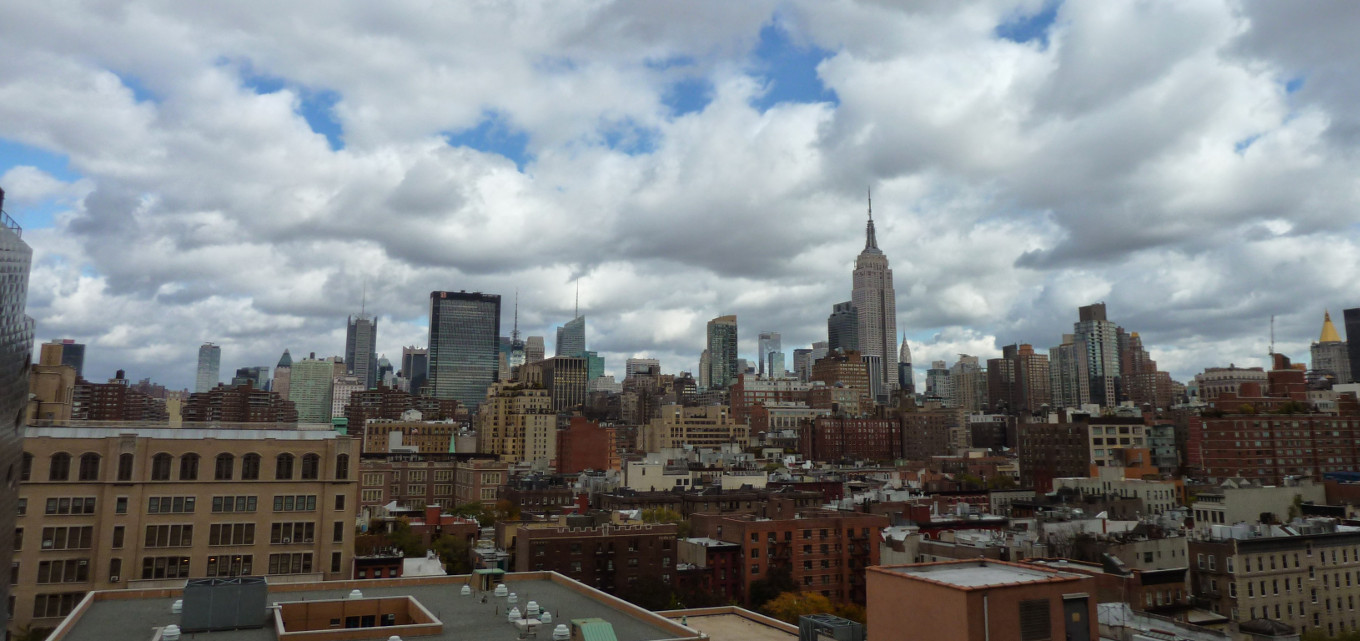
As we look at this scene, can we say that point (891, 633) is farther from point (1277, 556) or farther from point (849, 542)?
point (849, 542)

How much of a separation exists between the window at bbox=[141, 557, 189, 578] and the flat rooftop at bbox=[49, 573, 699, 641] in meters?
15.9

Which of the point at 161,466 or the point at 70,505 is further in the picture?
the point at 161,466

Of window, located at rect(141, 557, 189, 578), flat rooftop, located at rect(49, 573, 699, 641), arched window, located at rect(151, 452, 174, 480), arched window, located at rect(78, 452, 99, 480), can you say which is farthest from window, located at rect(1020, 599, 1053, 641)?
arched window, located at rect(78, 452, 99, 480)

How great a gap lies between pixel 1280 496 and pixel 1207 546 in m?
41.0

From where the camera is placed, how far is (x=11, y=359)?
27109 mm

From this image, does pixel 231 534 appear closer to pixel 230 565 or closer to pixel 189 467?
pixel 230 565

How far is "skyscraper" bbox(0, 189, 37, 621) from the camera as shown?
2616 cm

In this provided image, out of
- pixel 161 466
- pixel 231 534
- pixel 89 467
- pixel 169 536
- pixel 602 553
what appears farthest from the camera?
pixel 602 553

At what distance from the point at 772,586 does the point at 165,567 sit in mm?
55495

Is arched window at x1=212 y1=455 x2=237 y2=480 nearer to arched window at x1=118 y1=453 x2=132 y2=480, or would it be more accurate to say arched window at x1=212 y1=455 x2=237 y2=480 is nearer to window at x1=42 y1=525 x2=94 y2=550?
arched window at x1=118 y1=453 x2=132 y2=480

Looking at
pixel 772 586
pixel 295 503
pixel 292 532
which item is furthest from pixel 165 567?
pixel 772 586

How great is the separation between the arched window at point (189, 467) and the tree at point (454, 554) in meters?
39.7

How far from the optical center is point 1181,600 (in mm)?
70688

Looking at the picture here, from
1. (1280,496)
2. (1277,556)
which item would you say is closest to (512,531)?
(1277,556)
